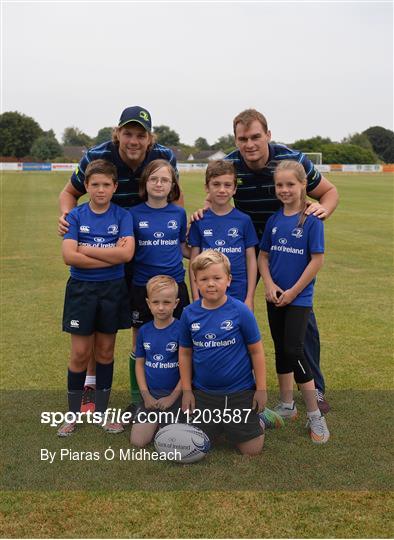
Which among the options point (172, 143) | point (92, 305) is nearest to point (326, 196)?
point (92, 305)

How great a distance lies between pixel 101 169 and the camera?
4258mm

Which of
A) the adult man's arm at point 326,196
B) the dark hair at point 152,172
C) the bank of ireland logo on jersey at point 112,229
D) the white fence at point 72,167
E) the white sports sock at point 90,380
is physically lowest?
the white sports sock at point 90,380

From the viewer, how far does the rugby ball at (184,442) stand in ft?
12.6

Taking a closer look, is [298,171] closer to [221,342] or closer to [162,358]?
[221,342]

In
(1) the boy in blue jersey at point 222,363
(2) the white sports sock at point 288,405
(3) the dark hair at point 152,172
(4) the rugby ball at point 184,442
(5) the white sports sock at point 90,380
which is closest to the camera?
(4) the rugby ball at point 184,442

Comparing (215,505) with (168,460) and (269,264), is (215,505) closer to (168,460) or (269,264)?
(168,460)

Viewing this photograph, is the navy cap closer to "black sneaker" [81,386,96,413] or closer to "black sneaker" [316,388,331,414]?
"black sneaker" [81,386,96,413]

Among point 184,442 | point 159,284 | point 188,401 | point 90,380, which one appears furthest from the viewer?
point 90,380

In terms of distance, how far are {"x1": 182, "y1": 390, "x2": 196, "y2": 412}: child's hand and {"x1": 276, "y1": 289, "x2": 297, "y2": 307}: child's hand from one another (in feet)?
2.94

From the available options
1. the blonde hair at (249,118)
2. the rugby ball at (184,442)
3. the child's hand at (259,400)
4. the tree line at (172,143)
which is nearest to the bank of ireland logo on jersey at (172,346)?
the rugby ball at (184,442)

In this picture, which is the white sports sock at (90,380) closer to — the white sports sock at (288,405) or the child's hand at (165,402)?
the child's hand at (165,402)

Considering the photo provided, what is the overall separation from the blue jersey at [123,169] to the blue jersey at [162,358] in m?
1.03

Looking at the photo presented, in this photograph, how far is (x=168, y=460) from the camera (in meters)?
3.88

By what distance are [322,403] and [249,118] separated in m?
2.20
